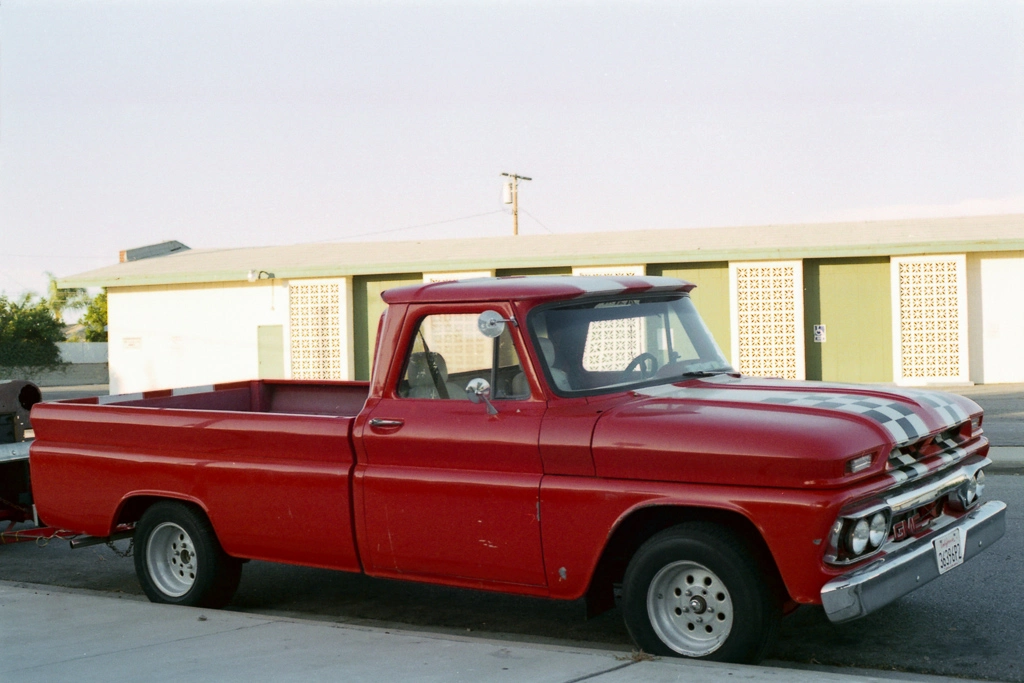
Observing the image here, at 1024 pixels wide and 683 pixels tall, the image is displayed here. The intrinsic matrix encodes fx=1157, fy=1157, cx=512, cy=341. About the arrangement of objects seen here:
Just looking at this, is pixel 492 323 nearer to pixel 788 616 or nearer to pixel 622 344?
pixel 622 344

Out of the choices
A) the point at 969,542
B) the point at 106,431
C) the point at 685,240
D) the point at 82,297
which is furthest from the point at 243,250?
the point at 82,297

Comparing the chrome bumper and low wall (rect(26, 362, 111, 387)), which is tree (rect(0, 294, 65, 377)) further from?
the chrome bumper

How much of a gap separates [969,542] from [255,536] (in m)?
3.88

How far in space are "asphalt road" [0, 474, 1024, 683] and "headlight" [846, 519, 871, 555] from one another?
902mm

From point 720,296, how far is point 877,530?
24365 mm

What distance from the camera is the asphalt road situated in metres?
5.72

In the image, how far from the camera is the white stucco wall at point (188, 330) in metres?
33.7

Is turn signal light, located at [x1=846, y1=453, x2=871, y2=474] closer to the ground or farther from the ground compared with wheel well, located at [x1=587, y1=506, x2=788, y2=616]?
farther from the ground

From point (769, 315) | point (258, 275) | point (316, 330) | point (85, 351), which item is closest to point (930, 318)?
point (769, 315)

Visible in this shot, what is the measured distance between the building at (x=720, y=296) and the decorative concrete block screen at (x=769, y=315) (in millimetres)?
35

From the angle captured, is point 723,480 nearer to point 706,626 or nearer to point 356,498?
point 706,626

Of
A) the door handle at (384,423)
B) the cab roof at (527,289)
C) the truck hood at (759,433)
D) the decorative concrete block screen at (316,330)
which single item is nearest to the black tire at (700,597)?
the truck hood at (759,433)

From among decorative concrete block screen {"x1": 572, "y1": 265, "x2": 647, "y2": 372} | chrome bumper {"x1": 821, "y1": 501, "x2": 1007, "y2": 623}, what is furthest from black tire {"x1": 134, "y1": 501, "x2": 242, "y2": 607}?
chrome bumper {"x1": 821, "y1": 501, "x2": 1007, "y2": 623}

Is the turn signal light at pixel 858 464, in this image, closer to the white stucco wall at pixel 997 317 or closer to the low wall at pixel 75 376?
the white stucco wall at pixel 997 317
